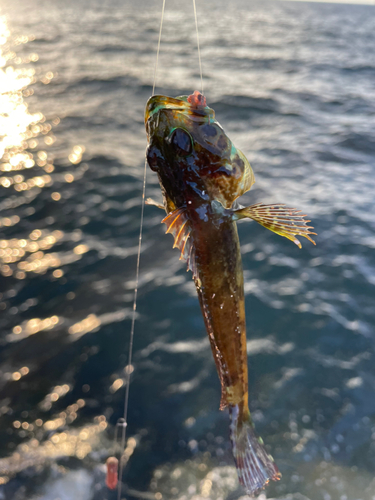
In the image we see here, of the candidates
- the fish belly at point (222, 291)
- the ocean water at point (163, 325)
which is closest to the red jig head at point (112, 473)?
the ocean water at point (163, 325)

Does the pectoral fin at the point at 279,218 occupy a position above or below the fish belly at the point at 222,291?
above

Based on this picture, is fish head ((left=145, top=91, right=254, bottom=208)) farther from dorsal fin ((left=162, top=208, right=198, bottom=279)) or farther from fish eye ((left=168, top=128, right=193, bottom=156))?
dorsal fin ((left=162, top=208, right=198, bottom=279))

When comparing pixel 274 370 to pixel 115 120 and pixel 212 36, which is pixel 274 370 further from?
pixel 212 36

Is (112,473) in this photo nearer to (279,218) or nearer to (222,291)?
(222,291)

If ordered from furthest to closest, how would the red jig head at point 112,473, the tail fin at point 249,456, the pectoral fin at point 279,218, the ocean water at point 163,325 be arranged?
the ocean water at point 163,325 → the red jig head at point 112,473 → the tail fin at point 249,456 → the pectoral fin at point 279,218

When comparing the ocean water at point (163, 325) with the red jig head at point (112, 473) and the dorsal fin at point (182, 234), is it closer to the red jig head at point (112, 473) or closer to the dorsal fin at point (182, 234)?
the red jig head at point (112, 473)

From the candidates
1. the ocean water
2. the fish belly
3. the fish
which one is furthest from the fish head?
the ocean water

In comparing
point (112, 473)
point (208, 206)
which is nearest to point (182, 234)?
point (208, 206)

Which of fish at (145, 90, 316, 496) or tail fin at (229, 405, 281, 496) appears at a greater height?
fish at (145, 90, 316, 496)
